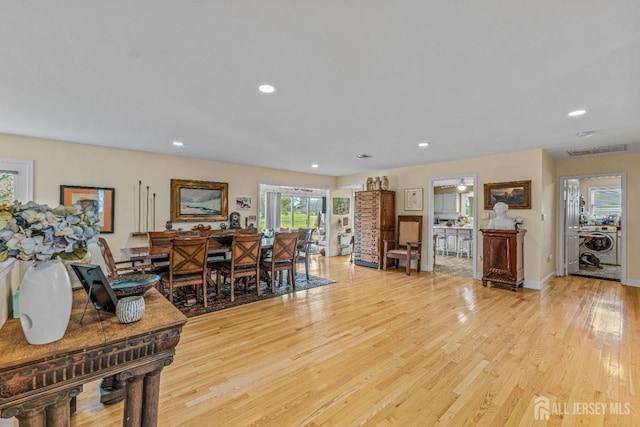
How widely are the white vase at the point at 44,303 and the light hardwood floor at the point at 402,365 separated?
1138 millimetres

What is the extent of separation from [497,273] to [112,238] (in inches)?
263

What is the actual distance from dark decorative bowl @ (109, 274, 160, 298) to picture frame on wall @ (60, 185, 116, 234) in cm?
376

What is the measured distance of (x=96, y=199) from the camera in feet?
15.6

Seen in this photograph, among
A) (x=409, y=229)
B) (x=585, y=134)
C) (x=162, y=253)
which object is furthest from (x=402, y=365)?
(x=409, y=229)

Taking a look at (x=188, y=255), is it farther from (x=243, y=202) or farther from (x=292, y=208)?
(x=292, y=208)

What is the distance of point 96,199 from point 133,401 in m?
4.69

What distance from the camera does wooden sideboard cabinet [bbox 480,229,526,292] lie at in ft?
15.6

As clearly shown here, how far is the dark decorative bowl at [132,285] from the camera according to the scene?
1555 mm

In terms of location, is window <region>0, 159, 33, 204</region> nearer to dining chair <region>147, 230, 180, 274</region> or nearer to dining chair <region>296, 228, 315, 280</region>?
dining chair <region>147, 230, 180, 274</region>

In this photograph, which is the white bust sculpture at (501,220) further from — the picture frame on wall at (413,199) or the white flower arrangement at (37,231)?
the white flower arrangement at (37,231)

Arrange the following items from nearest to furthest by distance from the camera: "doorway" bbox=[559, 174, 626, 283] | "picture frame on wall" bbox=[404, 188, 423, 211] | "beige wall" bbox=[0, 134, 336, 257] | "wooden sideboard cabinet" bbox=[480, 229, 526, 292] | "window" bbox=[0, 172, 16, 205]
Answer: "window" bbox=[0, 172, 16, 205] → "beige wall" bbox=[0, 134, 336, 257] → "wooden sideboard cabinet" bbox=[480, 229, 526, 292] → "doorway" bbox=[559, 174, 626, 283] → "picture frame on wall" bbox=[404, 188, 423, 211]

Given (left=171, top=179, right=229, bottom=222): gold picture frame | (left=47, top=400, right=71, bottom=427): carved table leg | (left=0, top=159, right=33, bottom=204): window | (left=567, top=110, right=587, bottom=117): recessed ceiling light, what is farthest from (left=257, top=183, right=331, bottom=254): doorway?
(left=47, top=400, right=71, bottom=427): carved table leg

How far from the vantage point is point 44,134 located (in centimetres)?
409

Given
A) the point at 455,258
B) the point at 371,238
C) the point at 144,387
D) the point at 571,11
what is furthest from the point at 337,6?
the point at 455,258
